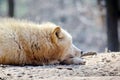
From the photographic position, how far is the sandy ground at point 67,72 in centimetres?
594

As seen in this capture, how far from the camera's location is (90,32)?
23.6 metres

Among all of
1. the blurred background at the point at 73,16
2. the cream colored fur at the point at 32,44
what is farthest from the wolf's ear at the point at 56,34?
the blurred background at the point at 73,16

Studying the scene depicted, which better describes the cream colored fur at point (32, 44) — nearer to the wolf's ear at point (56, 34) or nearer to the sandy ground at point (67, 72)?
the wolf's ear at point (56, 34)

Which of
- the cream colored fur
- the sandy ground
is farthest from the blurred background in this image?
the sandy ground

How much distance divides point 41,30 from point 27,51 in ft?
1.65

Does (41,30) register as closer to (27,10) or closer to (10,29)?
(10,29)

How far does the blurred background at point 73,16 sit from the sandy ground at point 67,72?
11.5 m

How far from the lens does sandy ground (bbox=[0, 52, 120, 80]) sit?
19.5ft

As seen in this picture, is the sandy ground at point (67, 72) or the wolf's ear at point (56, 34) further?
the wolf's ear at point (56, 34)

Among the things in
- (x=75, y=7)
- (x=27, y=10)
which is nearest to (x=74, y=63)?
(x=75, y=7)

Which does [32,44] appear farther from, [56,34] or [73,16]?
[73,16]

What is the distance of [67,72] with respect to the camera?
21.1 ft

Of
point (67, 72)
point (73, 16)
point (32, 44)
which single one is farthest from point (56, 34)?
point (73, 16)

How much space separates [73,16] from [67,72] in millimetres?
19376
